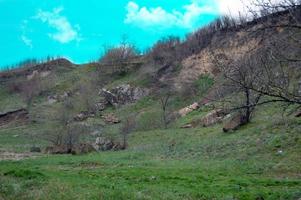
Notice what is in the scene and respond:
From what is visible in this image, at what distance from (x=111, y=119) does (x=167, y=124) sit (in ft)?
59.3

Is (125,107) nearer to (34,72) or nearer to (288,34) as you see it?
(34,72)

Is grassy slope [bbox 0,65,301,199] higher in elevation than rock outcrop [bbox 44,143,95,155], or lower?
lower

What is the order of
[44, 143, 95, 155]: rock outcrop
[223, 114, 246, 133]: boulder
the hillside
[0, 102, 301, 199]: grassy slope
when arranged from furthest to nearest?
1. [44, 143, 95, 155]: rock outcrop
2. [223, 114, 246, 133]: boulder
3. [0, 102, 301, 199]: grassy slope
4. the hillside

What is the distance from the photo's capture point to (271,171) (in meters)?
20.8

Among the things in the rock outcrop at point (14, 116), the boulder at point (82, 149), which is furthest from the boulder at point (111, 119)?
the boulder at point (82, 149)

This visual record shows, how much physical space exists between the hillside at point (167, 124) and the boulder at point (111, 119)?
0.17m

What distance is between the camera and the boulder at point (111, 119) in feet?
235

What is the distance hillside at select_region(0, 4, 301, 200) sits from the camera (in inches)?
480

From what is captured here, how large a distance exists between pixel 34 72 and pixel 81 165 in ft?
309

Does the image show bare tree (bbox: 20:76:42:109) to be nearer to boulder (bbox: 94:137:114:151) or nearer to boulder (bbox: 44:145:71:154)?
boulder (bbox: 44:145:71:154)

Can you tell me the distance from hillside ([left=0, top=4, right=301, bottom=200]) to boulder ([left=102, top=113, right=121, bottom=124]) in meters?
0.17

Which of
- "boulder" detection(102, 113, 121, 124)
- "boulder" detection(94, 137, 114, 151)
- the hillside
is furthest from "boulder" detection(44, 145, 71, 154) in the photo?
"boulder" detection(102, 113, 121, 124)

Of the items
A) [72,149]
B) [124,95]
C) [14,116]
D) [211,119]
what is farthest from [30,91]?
[211,119]

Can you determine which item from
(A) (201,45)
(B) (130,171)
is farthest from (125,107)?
(B) (130,171)
